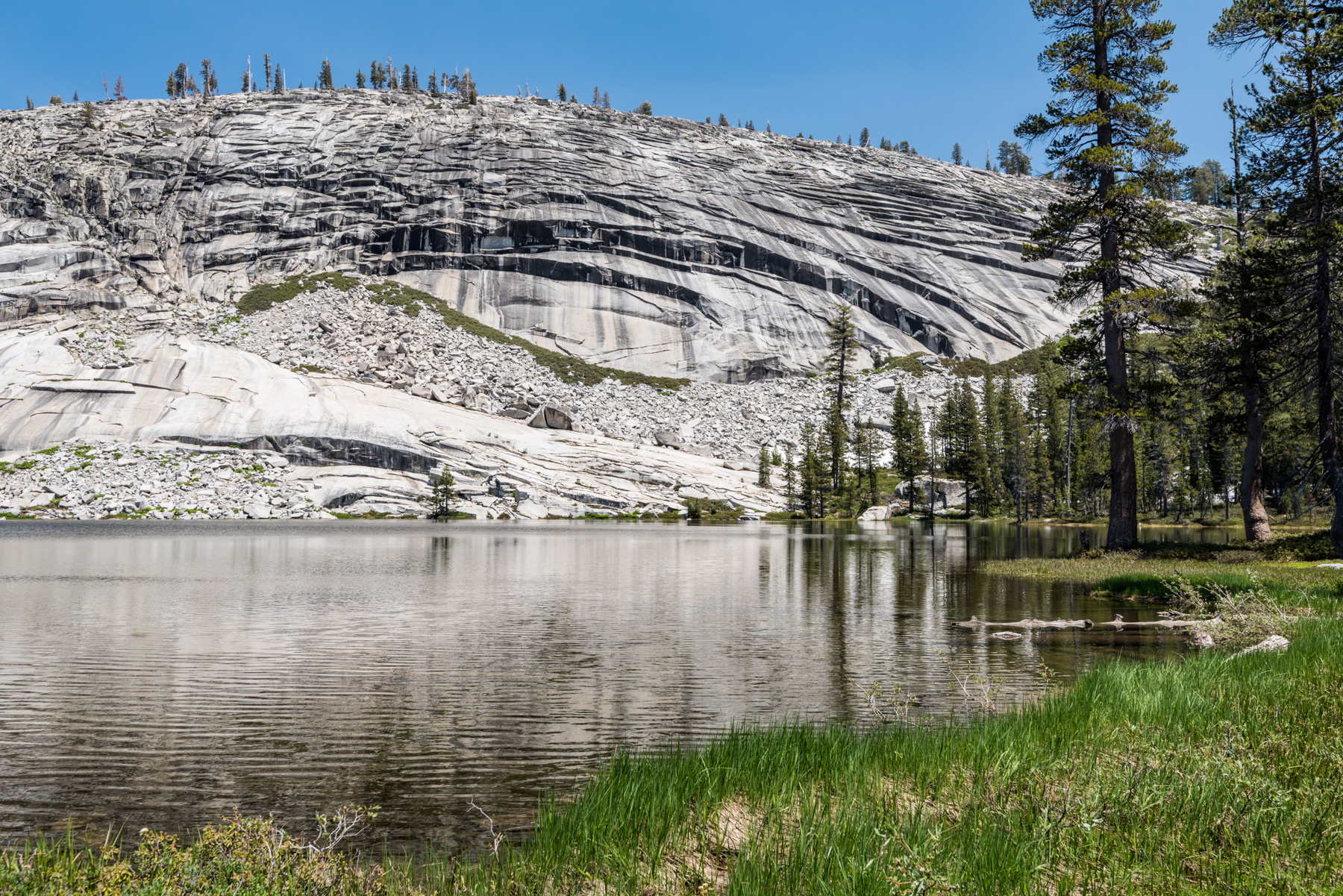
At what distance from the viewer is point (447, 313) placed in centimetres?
14850

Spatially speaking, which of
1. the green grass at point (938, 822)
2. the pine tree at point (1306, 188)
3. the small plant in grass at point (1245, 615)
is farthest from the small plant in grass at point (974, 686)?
the pine tree at point (1306, 188)

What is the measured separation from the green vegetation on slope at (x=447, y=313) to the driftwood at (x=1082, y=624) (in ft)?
401

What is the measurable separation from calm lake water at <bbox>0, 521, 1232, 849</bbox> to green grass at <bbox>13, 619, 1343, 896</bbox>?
1820 mm

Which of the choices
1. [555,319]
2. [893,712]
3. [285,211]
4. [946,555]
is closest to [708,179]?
[555,319]

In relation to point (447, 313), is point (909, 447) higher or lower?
lower

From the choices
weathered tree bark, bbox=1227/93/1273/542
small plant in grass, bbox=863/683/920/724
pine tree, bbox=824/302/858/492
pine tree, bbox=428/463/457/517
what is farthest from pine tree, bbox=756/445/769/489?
small plant in grass, bbox=863/683/920/724

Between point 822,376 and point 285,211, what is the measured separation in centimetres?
11851

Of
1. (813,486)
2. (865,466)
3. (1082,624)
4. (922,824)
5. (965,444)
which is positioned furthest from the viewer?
(865,466)

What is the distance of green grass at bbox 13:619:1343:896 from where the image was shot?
4594mm

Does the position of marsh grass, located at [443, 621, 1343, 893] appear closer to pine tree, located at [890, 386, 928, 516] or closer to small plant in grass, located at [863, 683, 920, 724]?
small plant in grass, located at [863, 683, 920, 724]

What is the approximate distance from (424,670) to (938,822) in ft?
36.7

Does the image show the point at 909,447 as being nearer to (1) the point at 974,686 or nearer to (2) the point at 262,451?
(2) the point at 262,451

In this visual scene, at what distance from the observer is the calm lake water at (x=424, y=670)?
339 inches

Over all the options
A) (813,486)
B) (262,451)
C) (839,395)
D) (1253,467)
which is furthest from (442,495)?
(1253,467)
